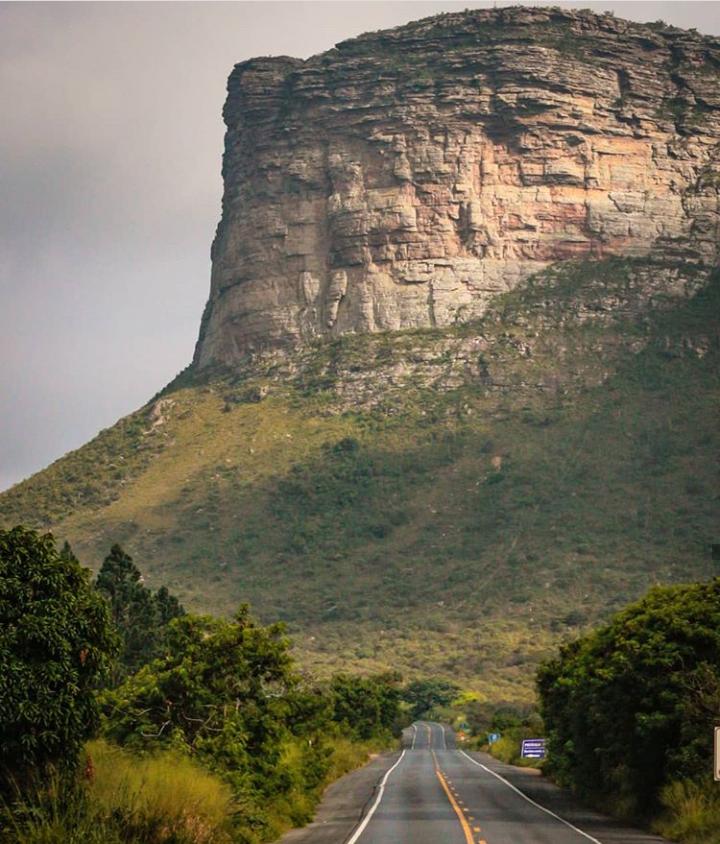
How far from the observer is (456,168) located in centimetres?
17075

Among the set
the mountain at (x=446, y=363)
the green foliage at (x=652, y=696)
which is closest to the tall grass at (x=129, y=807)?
the green foliage at (x=652, y=696)

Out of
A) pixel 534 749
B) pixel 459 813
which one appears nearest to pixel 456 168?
pixel 534 749

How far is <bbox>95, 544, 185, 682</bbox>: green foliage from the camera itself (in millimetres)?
56656

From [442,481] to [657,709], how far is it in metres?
104

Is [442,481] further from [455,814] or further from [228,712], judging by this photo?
[228,712]

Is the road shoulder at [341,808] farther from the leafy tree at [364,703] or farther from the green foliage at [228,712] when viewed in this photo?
the leafy tree at [364,703]

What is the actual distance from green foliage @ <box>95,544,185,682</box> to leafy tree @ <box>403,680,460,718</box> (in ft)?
202

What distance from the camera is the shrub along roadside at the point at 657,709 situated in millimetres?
37500

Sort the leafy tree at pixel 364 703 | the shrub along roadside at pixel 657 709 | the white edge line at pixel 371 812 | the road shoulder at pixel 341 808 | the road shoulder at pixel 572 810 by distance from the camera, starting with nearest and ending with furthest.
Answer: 1. the white edge line at pixel 371 812
2. the road shoulder at pixel 341 808
3. the road shoulder at pixel 572 810
4. the shrub along roadside at pixel 657 709
5. the leafy tree at pixel 364 703

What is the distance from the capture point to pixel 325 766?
55.1 m

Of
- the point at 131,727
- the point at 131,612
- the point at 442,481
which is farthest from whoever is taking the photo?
the point at 442,481

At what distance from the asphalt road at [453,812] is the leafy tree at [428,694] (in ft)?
177

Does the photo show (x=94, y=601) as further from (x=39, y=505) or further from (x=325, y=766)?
(x=39, y=505)

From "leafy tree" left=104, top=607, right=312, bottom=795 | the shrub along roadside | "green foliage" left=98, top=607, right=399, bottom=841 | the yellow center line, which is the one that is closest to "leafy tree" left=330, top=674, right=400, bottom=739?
the yellow center line
